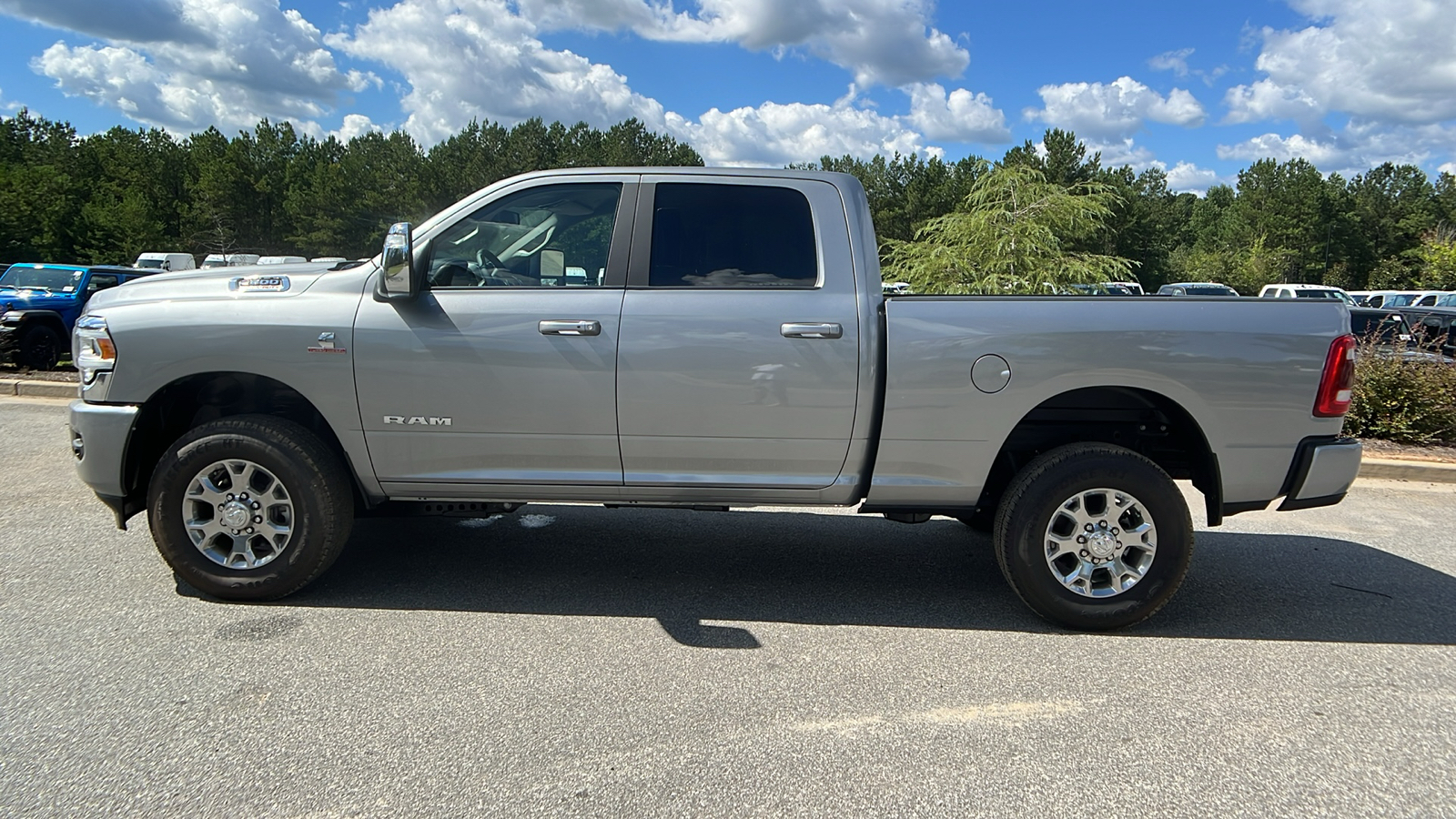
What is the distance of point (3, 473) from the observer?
6660 mm

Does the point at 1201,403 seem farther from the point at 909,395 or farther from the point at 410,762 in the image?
the point at 410,762

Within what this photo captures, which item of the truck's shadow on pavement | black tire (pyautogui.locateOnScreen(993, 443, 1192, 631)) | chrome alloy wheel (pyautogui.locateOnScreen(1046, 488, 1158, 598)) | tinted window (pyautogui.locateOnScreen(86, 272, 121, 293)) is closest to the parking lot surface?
the truck's shadow on pavement

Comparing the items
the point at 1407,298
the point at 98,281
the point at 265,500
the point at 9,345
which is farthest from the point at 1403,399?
the point at 1407,298

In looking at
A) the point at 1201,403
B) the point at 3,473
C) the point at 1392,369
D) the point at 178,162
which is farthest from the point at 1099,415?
the point at 178,162

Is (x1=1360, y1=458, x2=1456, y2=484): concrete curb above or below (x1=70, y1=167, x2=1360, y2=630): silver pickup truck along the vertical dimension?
below

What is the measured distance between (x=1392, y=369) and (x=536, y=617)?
8.85 meters

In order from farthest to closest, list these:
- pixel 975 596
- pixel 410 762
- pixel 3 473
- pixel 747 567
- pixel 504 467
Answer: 1. pixel 3 473
2. pixel 747 567
3. pixel 975 596
4. pixel 504 467
5. pixel 410 762

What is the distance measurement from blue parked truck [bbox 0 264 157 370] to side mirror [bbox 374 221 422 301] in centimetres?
1108

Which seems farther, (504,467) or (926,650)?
(504,467)

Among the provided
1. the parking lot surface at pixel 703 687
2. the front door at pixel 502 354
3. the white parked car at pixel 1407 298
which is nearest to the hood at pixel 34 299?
the parking lot surface at pixel 703 687

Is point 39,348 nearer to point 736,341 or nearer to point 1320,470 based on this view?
point 736,341

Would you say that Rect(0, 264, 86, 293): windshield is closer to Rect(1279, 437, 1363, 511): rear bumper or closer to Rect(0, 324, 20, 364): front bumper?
Rect(0, 324, 20, 364): front bumper

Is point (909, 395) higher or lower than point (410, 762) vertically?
higher

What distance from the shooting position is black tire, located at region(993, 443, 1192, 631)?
152 inches
